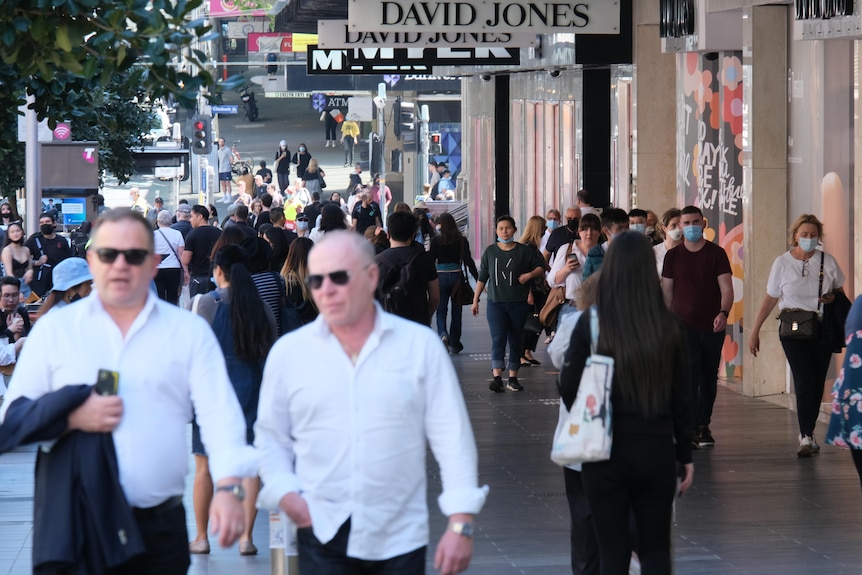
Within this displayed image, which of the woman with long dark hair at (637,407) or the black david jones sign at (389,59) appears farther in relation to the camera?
the black david jones sign at (389,59)

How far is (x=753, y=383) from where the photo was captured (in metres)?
14.3

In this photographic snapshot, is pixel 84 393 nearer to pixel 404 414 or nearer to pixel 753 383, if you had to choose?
pixel 404 414

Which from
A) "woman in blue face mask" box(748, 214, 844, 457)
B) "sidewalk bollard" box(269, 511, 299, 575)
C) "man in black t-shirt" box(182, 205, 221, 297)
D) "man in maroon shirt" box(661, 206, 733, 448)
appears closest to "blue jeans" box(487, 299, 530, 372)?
"man in maroon shirt" box(661, 206, 733, 448)

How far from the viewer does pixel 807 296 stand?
10938mm

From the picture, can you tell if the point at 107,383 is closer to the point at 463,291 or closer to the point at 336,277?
the point at 336,277

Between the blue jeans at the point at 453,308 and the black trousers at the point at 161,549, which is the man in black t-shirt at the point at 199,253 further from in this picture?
the black trousers at the point at 161,549

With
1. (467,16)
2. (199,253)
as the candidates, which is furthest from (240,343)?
(199,253)

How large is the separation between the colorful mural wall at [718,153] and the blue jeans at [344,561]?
11326mm

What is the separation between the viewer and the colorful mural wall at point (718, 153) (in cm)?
1545

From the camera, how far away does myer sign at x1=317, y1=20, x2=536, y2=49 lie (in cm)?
1619

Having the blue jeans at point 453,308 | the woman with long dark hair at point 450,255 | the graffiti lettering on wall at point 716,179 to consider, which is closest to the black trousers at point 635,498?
the graffiti lettering on wall at point 716,179

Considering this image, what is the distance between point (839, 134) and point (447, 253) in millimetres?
5674

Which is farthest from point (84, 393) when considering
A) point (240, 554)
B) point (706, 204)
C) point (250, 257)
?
point (706, 204)

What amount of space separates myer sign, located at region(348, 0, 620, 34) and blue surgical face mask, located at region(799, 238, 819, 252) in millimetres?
4912
